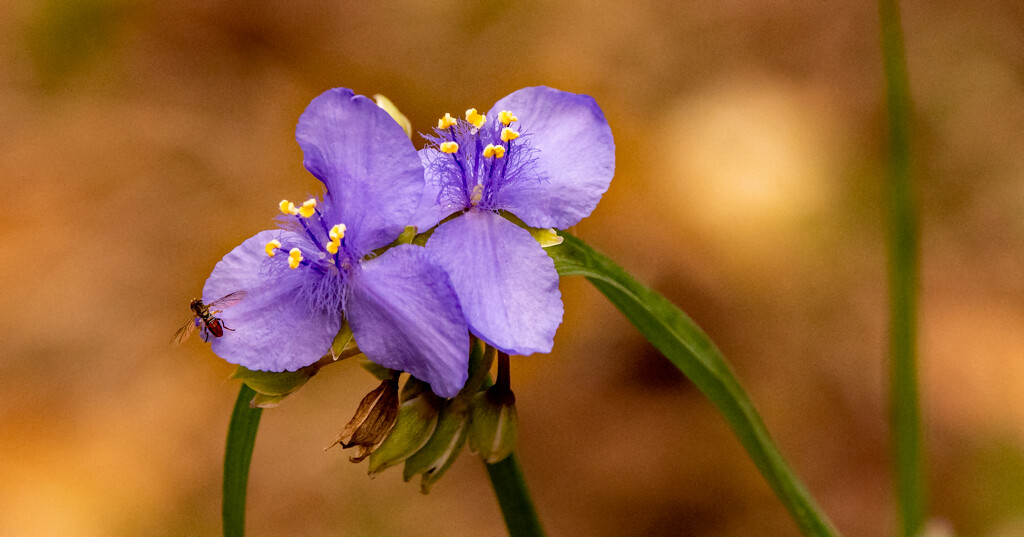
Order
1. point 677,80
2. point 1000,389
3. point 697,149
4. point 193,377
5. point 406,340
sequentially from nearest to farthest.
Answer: point 406,340 → point 1000,389 → point 193,377 → point 697,149 → point 677,80

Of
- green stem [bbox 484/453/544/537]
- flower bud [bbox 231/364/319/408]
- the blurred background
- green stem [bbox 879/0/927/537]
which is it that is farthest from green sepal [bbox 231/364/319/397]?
the blurred background

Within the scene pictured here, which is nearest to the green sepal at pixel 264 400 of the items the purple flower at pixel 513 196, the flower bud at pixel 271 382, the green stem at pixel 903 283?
the flower bud at pixel 271 382

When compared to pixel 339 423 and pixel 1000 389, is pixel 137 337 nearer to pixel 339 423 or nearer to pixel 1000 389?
pixel 339 423

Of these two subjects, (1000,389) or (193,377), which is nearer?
(1000,389)

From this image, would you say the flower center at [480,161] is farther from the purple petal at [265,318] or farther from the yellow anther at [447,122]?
the purple petal at [265,318]

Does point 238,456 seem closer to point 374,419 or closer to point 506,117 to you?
point 374,419

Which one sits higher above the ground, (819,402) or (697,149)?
(697,149)

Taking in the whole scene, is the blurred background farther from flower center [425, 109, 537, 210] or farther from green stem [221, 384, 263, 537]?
flower center [425, 109, 537, 210]

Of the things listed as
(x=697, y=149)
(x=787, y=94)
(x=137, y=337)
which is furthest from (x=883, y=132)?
(x=137, y=337)

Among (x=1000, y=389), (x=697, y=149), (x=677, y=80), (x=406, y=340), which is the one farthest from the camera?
(x=677, y=80)
